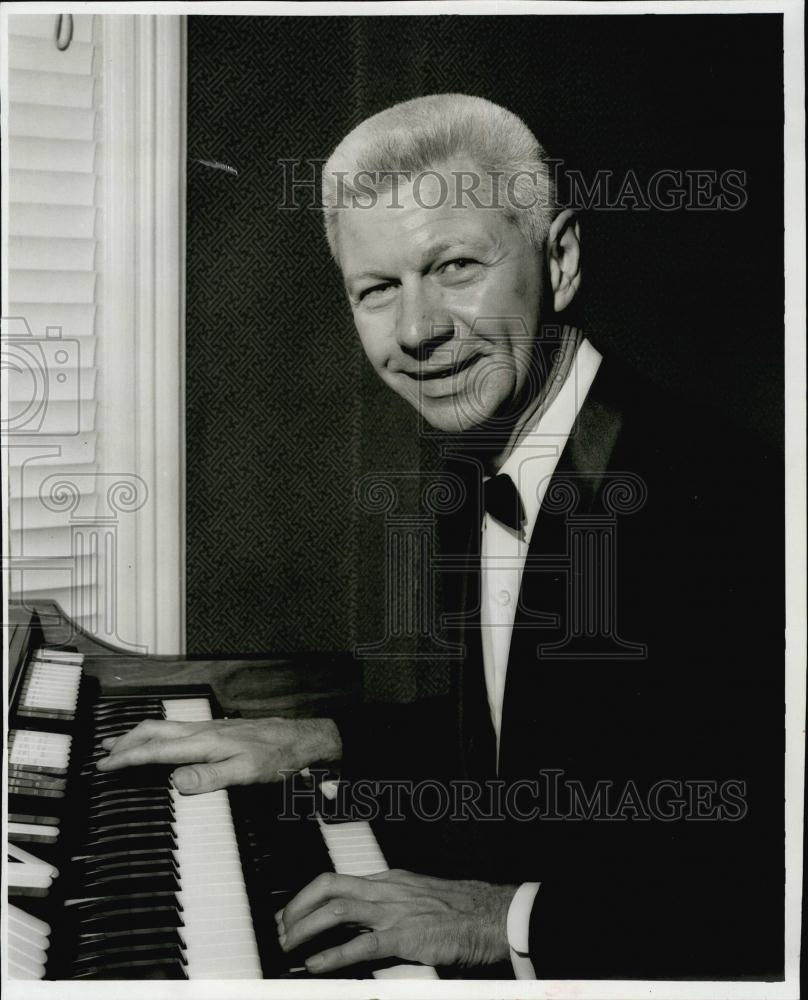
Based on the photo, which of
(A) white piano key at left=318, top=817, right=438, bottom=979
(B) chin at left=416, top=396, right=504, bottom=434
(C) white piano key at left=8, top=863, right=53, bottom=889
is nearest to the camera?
(C) white piano key at left=8, top=863, right=53, bottom=889

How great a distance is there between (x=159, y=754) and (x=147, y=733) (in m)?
0.04

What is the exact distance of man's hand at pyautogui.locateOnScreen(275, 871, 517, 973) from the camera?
4.43 feet

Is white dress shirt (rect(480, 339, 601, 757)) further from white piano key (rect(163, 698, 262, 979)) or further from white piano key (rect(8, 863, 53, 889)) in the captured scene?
white piano key (rect(8, 863, 53, 889))

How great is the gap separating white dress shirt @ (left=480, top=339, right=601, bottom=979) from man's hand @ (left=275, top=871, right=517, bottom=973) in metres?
0.04

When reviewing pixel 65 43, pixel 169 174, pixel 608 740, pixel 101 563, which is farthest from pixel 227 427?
pixel 608 740

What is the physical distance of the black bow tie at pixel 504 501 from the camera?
1.57 meters

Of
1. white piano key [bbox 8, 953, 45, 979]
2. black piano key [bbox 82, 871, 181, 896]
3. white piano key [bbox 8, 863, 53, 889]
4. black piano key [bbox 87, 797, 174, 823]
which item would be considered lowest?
white piano key [bbox 8, 953, 45, 979]

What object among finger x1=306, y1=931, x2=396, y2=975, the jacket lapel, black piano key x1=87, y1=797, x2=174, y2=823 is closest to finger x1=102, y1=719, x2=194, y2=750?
black piano key x1=87, y1=797, x2=174, y2=823

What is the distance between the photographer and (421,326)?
1.54 m

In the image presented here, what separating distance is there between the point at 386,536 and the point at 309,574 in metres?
0.17

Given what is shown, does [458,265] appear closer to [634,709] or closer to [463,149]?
[463,149]

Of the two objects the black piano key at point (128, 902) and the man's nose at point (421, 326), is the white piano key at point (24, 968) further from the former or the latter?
the man's nose at point (421, 326)

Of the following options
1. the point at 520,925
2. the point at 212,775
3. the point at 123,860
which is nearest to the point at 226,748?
the point at 212,775

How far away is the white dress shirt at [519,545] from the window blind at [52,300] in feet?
2.17
